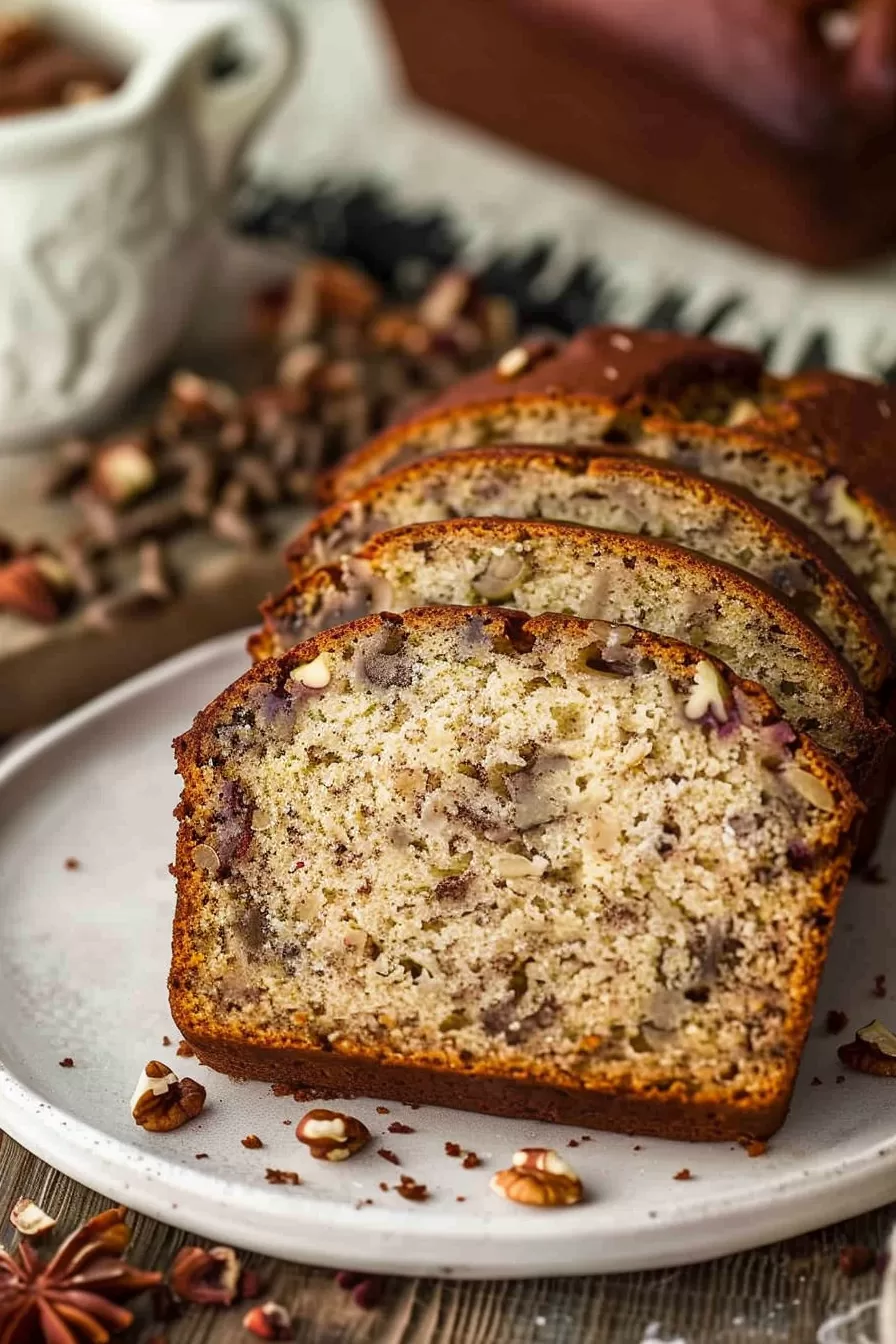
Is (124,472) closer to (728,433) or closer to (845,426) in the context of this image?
(728,433)

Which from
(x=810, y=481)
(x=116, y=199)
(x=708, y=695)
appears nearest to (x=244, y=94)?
(x=116, y=199)

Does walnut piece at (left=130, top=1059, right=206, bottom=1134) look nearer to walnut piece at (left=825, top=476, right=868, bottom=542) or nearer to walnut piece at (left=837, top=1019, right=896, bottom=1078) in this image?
walnut piece at (left=837, top=1019, right=896, bottom=1078)

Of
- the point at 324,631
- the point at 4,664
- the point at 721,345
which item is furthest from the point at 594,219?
the point at 324,631

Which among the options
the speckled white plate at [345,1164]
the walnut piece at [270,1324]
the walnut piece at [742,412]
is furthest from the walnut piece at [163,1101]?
the walnut piece at [742,412]

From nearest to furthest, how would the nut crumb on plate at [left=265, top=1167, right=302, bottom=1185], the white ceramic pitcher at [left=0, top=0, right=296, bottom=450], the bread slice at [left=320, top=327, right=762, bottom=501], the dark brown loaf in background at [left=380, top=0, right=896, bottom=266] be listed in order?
the nut crumb on plate at [left=265, top=1167, right=302, bottom=1185]
the bread slice at [left=320, top=327, right=762, bottom=501]
the white ceramic pitcher at [left=0, top=0, right=296, bottom=450]
the dark brown loaf in background at [left=380, top=0, right=896, bottom=266]

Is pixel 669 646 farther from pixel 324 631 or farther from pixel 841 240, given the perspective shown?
pixel 841 240

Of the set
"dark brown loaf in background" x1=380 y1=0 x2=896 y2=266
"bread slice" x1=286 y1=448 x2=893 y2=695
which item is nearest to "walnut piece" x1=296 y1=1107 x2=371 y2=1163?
"bread slice" x1=286 y1=448 x2=893 y2=695

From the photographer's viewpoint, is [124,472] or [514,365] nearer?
[514,365]

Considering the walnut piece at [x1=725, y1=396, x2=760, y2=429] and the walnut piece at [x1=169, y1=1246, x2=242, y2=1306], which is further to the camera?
the walnut piece at [x1=725, y1=396, x2=760, y2=429]
